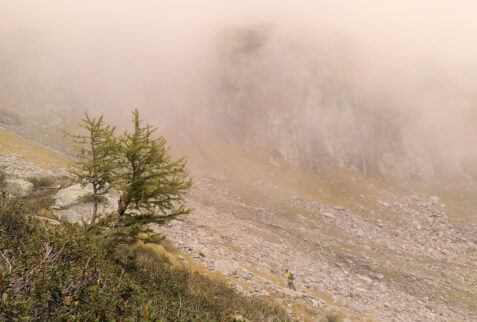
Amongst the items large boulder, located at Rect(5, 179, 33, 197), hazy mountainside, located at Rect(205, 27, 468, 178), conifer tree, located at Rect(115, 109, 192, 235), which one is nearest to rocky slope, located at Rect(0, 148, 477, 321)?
large boulder, located at Rect(5, 179, 33, 197)

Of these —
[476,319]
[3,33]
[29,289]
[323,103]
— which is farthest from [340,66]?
[3,33]

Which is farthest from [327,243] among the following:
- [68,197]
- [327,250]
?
[68,197]

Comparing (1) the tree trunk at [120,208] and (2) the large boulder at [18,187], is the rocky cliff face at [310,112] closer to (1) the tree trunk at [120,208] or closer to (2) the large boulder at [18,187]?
(2) the large boulder at [18,187]

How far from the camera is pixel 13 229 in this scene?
21.8ft

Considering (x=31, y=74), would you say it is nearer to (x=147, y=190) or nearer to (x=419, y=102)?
(x=147, y=190)

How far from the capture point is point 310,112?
247ft

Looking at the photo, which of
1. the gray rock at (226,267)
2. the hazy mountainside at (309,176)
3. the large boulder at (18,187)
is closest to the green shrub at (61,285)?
the gray rock at (226,267)

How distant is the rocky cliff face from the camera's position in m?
67.0

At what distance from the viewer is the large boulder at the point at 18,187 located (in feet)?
47.1

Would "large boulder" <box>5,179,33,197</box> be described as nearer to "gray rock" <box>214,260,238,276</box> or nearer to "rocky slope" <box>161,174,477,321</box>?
"rocky slope" <box>161,174,477,321</box>

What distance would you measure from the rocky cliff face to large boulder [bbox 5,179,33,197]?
181ft

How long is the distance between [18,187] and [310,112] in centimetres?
7328

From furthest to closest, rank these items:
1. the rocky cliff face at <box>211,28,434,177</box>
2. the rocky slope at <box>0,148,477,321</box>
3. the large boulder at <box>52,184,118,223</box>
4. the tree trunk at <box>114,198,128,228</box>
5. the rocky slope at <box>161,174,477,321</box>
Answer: the rocky cliff face at <box>211,28,434,177</box> < the rocky slope at <box>161,174,477,321</box> < the rocky slope at <box>0,148,477,321</box> < the large boulder at <box>52,184,118,223</box> < the tree trunk at <box>114,198,128,228</box>

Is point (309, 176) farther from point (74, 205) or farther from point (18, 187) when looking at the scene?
point (18, 187)
